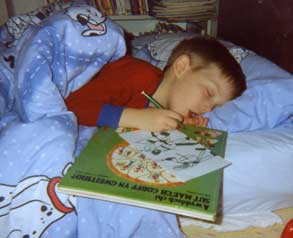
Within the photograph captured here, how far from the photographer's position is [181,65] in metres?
0.98

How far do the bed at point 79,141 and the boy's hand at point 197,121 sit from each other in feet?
0.05

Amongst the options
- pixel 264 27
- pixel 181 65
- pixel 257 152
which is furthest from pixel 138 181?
pixel 264 27

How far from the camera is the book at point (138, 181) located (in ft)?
1.77

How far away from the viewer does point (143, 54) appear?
52.7 inches

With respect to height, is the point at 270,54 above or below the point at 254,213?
above

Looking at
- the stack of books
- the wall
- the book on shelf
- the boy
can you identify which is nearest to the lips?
the boy

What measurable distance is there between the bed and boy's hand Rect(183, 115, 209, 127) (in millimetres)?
16

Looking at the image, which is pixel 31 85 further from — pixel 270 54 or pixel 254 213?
pixel 270 54

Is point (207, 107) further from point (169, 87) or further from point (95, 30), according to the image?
point (95, 30)

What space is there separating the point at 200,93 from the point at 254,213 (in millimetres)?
334

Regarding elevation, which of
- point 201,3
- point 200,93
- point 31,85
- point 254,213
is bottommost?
point 254,213

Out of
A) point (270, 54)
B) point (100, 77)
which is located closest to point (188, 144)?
point (100, 77)

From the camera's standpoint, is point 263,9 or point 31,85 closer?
point 31,85

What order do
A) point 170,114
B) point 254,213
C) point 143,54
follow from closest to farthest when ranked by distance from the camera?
point 170,114
point 254,213
point 143,54
